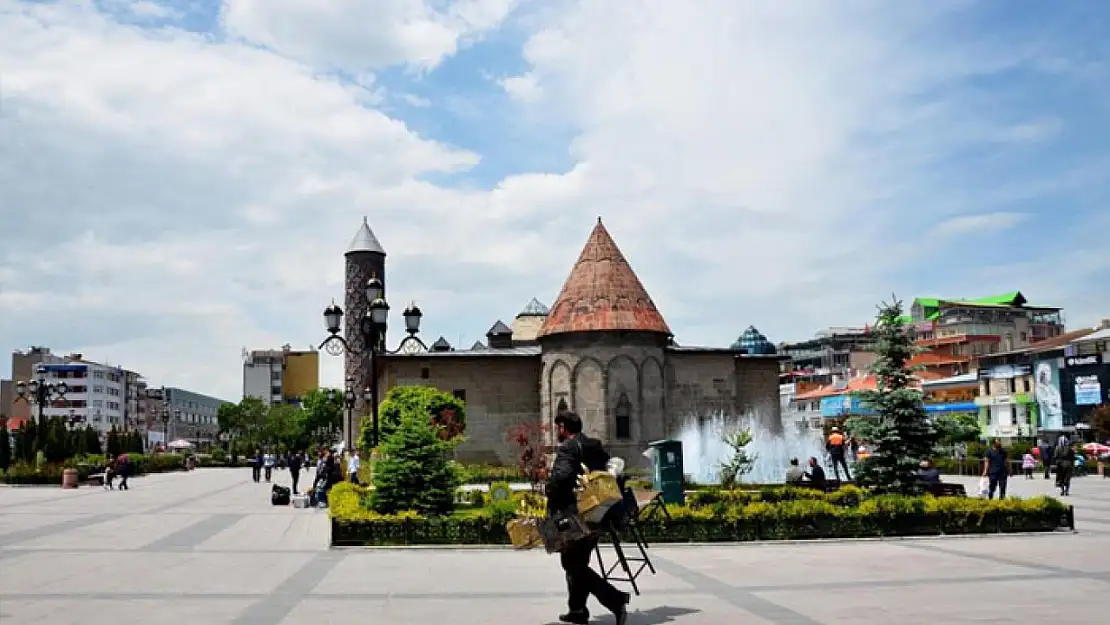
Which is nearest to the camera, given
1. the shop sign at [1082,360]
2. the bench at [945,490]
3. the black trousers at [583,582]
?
the black trousers at [583,582]

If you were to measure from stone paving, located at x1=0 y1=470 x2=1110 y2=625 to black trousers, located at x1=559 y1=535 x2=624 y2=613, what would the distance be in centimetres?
46

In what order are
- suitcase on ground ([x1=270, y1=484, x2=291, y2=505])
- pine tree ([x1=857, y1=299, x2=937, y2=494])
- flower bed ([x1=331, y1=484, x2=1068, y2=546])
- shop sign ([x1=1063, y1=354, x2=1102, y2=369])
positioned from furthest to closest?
1. shop sign ([x1=1063, y1=354, x2=1102, y2=369])
2. suitcase on ground ([x1=270, y1=484, x2=291, y2=505])
3. pine tree ([x1=857, y1=299, x2=937, y2=494])
4. flower bed ([x1=331, y1=484, x2=1068, y2=546])

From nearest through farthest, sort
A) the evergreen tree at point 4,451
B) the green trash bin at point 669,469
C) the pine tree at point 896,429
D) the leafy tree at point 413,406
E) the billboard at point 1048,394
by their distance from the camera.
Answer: the pine tree at point 896,429 → the green trash bin at point 669,469 → the leafy tree at point 413,406 → the evergreen tree at point 4,451 → the billboard at point 1048,394

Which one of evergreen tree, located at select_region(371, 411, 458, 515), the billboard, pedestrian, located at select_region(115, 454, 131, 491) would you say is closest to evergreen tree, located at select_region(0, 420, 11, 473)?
pedestrian, located at select_region(115, 454, 131, 491)

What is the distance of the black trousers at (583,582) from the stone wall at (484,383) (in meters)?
34.1

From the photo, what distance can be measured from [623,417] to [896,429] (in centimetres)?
2175

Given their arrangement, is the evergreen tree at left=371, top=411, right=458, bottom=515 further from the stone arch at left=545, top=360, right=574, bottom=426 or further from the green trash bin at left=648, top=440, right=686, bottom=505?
the stone arch at left=545, top=360, right=574, bottom=426

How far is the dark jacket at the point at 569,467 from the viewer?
26.3 feet

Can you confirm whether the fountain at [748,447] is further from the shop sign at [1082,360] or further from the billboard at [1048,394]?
the billboard at [1048,394]

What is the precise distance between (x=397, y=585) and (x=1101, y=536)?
1106 cm

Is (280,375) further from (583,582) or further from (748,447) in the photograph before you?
(583,582)

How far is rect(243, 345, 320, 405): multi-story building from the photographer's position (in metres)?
146

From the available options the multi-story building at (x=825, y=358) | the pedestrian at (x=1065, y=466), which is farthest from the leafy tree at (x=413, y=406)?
the multi-story building at (x=825, y=358)

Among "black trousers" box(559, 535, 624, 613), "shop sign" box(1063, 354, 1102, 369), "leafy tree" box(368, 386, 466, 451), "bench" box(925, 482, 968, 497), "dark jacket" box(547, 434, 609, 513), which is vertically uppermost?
"shop sign" box(1063, 354, 1102, 369)
